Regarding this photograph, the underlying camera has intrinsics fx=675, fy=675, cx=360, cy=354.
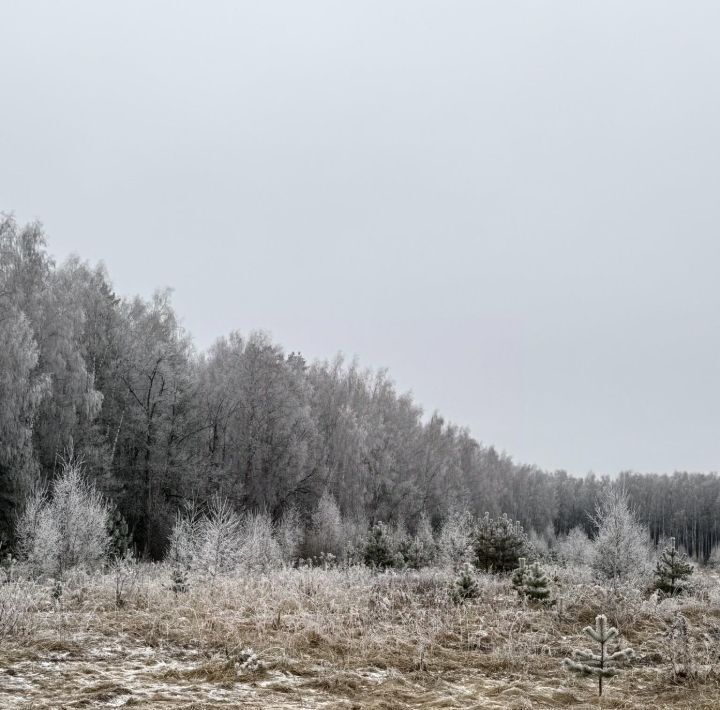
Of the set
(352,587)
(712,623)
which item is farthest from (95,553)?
(712,623)

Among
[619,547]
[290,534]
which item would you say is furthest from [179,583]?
[290,534]

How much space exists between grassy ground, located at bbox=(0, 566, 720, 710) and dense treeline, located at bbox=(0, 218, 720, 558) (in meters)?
15.4

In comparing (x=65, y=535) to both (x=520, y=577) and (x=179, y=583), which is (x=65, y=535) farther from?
(x=520, y=577)

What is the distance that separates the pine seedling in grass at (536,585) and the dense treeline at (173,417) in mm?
17890

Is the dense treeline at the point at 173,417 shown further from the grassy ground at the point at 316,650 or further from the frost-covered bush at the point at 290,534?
the grassy ground at the point at 316,650

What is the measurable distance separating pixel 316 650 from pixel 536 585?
560 cm

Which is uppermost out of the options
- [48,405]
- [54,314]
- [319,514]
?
[54,314]

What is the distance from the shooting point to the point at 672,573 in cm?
1639

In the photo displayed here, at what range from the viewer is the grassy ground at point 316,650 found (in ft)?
21.1

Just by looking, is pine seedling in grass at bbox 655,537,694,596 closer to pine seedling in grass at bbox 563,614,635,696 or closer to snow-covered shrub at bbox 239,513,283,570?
snow-covered shrub at bbox 239,513,283,570

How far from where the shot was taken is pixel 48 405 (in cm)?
2638

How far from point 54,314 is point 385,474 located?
28910 millimetres

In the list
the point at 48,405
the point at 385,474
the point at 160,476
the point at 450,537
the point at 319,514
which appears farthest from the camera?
the point at 385,474

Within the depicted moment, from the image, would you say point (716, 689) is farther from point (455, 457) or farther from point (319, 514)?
point (455, 457)
